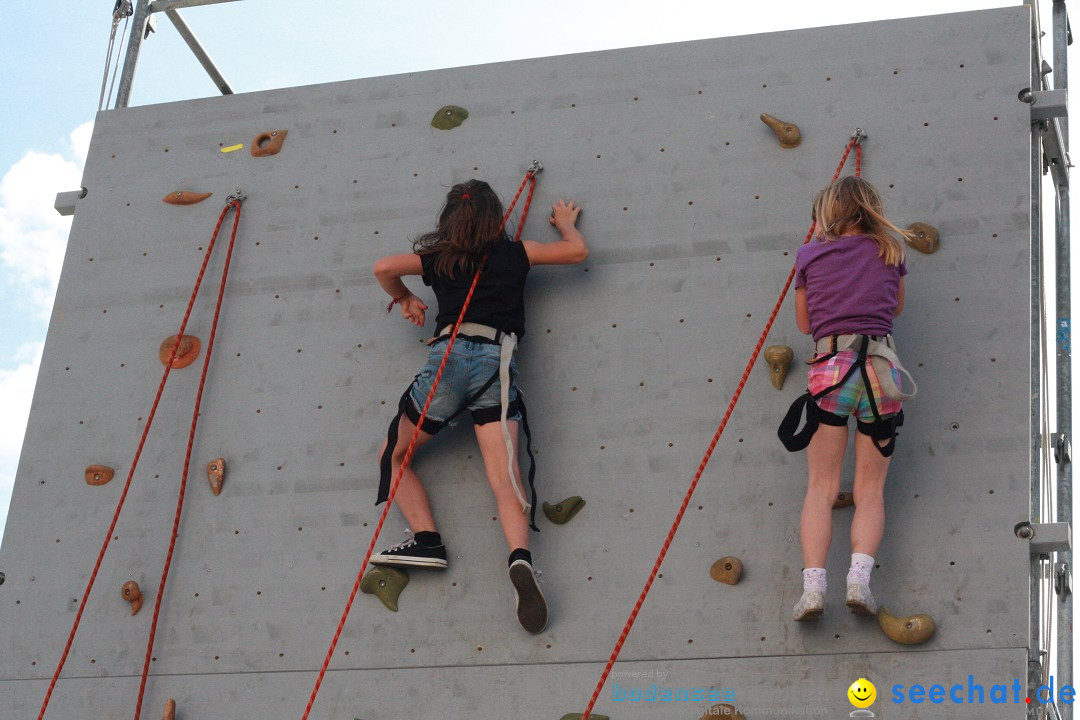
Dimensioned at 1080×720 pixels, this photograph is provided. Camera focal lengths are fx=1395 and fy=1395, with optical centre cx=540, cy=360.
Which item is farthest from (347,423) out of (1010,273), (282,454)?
(1010,273)

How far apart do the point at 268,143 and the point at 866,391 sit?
2.13 m

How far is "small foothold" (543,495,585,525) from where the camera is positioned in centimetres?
371

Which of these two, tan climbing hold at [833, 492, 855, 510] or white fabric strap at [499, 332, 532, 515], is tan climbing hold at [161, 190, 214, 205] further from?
tan climbing hold at [833, 492, 855, 510]

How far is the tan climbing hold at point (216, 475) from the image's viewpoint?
4.00m

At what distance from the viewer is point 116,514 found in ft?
13.0

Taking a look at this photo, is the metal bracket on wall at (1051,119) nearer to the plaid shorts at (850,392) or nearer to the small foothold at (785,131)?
the small foothold at (785,131)

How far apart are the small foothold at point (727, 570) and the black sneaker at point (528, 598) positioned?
44 centimetres

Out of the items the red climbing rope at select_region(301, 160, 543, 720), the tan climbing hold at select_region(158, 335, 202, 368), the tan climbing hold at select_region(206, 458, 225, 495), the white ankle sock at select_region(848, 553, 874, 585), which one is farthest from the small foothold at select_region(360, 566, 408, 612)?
the white ankle sock at select_region(848, 553, 874, 585)

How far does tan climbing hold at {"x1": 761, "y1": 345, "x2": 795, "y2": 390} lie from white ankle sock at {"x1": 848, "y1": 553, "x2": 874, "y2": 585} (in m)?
0.57

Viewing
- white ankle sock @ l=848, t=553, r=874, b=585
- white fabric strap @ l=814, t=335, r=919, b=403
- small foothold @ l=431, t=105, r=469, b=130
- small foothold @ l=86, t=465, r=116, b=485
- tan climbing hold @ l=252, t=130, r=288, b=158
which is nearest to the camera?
white ankle sock @ l=848, t=553, r=874, b=585

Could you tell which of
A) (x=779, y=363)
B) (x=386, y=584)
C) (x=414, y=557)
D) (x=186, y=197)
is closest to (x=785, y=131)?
Result: (x=779, y=363)

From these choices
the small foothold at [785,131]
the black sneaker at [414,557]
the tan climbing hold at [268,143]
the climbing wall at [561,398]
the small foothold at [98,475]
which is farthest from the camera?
the tan climbing hold at [268,143]

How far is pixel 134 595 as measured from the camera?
3.89 metres

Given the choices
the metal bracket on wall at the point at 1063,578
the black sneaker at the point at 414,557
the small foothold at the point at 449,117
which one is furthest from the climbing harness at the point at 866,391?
the small foothold at the point at 449,117
